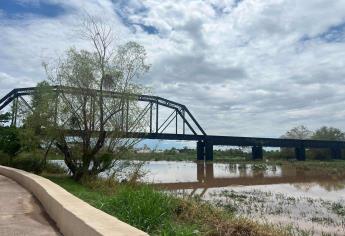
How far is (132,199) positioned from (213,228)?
1.96 meters

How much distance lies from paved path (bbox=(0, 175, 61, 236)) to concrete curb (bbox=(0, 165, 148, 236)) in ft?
0.66

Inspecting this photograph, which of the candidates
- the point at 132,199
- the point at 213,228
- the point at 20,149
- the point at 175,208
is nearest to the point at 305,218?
the point at 175,208

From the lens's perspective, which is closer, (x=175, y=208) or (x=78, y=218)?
(x=78, y=218)

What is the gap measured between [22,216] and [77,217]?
3611 mm

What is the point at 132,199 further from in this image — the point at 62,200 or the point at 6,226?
the point at 6,226

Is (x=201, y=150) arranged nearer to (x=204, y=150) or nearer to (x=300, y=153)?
(x=204, y=150)

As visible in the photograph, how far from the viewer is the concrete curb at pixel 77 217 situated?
603cm

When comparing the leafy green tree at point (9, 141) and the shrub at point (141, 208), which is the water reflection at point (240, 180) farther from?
the shrub at point (141, 208)

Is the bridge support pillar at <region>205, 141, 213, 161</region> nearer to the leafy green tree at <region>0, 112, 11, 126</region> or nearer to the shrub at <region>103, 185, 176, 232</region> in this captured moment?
the leafy green tree at <region>0, 112, 11, 126</region>

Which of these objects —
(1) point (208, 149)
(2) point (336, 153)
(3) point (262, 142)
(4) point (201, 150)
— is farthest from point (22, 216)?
(2) point (336, 153)

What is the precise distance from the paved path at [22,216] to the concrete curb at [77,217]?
20 cm

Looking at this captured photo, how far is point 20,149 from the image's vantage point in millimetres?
28016

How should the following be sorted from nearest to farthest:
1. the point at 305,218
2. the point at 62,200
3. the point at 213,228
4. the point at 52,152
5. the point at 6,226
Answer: the point at 6,226 < the point at 62,200 < the point at 213,228 < the point at 305,218 < the point at 52,152

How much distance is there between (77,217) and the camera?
7117 mm
